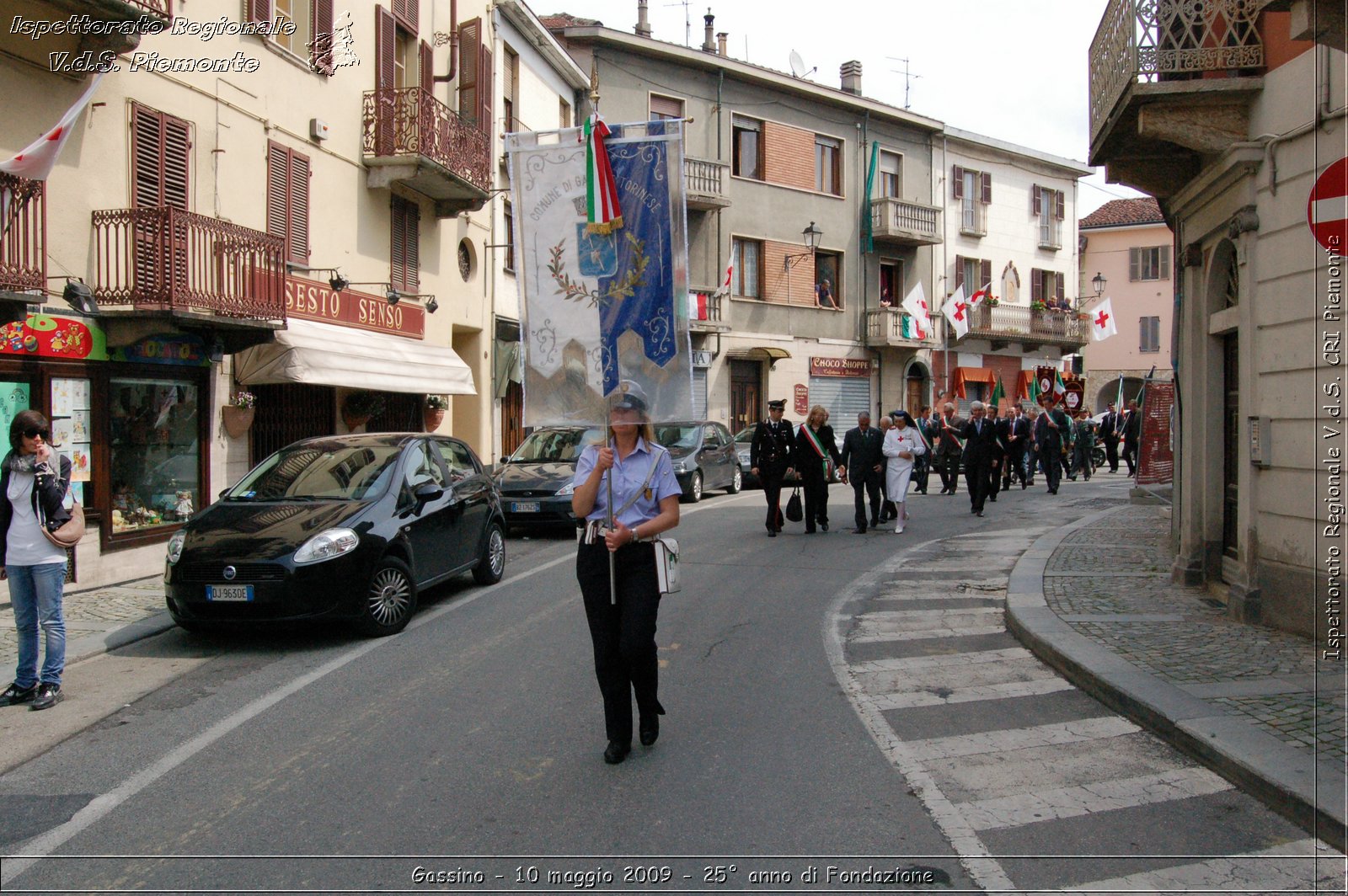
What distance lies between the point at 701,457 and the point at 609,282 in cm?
1529

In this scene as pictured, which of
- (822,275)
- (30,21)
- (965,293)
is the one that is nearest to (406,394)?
(30,21)

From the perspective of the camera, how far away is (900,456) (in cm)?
1525

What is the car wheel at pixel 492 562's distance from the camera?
417 inches

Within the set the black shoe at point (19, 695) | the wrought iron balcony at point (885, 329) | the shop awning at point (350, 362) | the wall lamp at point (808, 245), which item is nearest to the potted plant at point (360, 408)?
the shop awning at point (350, 362)

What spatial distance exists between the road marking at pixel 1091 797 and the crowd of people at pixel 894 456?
9.34 metres

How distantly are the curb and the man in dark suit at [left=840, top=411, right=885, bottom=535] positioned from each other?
6503 millimetres

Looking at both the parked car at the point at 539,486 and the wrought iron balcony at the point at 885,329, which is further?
the wrought iron balcony at the point at 885,329

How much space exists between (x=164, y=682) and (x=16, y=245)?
5.10 m

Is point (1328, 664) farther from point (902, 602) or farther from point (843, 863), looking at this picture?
point (843, 863)

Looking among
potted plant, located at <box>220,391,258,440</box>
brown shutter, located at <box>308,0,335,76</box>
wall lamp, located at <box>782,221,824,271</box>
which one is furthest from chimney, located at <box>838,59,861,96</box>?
potted plant, located at <box>220,391,258,440</box>

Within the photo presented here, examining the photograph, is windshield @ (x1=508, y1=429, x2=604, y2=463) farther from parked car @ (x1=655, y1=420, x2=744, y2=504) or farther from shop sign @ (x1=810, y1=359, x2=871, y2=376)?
shop sign @ (x1=810, y1=359, x2=871, y2=376)

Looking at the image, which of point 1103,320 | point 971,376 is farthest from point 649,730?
point 971,376

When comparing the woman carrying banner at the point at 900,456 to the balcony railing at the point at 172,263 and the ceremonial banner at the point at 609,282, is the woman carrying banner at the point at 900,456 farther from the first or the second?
the ceremonial banner at the point at 609,282

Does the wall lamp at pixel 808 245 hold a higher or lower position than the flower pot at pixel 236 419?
higher
